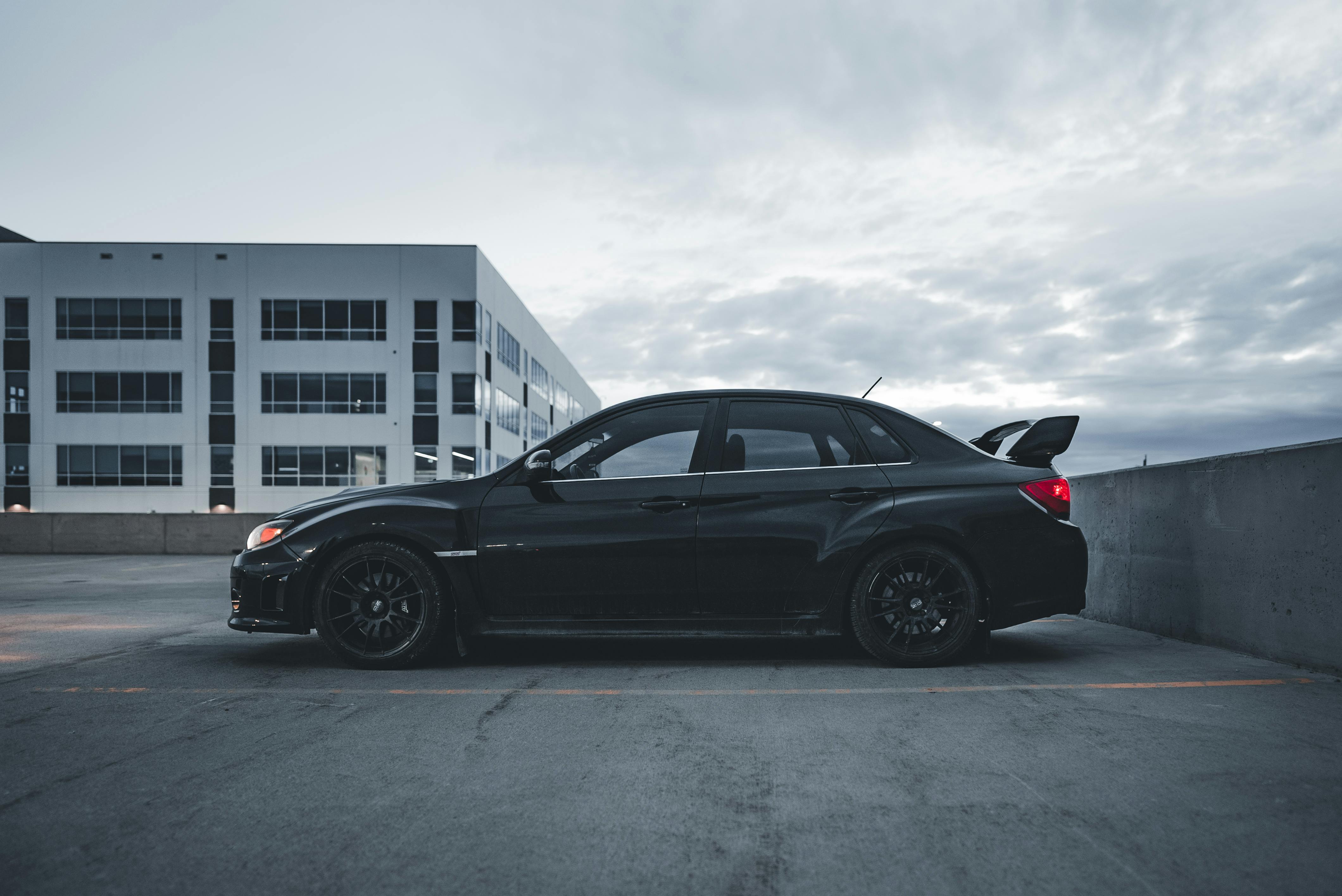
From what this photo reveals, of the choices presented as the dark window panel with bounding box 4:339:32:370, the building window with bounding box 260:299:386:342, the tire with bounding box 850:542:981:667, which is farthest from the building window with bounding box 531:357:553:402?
the tire with bounding box 850:542:981:667

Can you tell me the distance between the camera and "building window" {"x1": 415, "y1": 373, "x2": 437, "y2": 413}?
43562mm

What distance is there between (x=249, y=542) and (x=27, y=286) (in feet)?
160

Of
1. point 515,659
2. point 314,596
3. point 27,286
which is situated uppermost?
point 27,286

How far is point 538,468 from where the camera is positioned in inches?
203

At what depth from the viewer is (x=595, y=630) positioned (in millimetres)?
5094

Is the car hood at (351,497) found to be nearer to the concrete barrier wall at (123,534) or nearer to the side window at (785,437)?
the side window at (785,437)

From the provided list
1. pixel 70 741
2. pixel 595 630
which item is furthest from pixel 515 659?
pixel 70 741

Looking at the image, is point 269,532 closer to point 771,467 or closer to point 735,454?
point 735,454

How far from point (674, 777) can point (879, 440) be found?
272cm

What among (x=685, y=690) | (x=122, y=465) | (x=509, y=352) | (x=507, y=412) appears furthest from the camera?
(x=507, y=412)

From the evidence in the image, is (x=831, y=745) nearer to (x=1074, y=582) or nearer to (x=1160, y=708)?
(x=1160, y=708)

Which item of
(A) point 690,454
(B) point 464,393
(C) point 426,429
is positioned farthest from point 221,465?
(A) point 690,454

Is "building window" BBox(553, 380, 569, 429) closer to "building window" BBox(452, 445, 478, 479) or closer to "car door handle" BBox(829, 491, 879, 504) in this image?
"building window" BBox(452, 445, 478, 479)

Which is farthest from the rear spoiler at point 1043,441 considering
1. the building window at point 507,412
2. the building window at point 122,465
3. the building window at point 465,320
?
the building window at point 122,465
